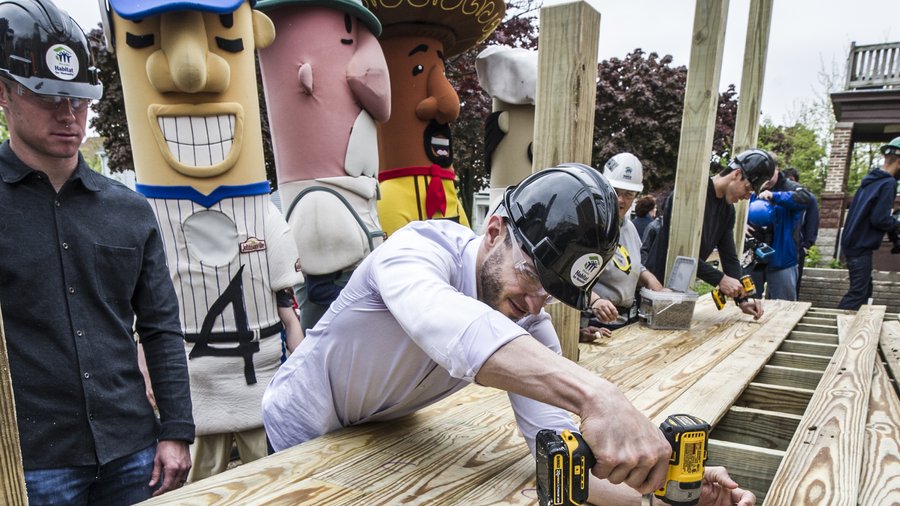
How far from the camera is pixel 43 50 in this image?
159 cm

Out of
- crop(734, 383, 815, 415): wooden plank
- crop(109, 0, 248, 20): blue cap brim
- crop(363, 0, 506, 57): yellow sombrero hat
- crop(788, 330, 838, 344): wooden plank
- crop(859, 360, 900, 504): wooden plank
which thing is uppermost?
crop(363, 0, 506, 57): yellow sombrero hat

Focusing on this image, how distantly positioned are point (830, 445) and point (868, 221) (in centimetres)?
511

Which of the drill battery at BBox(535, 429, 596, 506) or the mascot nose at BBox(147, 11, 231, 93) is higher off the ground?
the mascot nose at BBox(147, 11, 231, 93)

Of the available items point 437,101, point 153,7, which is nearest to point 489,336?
point 153,7

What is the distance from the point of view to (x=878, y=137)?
49.8 feet

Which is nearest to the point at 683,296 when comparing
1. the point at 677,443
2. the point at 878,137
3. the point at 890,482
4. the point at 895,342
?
the point at 895,342

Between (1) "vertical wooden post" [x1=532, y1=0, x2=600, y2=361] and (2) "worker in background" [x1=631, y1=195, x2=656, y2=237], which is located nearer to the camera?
(1) "vertical wooden post" [x1=532, y1=0, x2=600, y2=361]

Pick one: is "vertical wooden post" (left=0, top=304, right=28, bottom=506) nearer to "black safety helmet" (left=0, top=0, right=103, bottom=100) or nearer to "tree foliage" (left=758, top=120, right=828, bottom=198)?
"black safety helmet" (left=0, top=0, right=103, bottom=100)

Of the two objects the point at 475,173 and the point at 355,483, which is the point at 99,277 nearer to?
the point at 355,483

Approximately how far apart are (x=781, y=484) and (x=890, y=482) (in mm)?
342

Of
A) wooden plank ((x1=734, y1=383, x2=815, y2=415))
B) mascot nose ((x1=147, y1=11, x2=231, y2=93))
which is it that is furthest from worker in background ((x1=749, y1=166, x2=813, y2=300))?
mascot nose ((x1=147, y1=11, x2=231, y2=93))

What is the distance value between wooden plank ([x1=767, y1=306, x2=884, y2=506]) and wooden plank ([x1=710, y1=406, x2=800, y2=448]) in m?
0.11

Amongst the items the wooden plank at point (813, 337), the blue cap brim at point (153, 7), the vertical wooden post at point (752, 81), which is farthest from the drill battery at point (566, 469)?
the vertical wooden post at point (752, 81)

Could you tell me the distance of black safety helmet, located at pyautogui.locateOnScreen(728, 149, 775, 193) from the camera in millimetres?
4074
